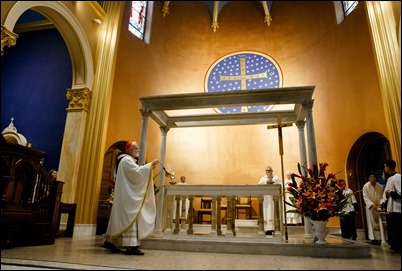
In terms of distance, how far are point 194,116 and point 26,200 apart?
359 centimetres

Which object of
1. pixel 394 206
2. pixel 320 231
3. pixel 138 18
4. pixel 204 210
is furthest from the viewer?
pixel 138 18

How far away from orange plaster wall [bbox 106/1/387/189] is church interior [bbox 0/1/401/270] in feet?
0.15

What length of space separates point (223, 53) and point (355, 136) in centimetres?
603

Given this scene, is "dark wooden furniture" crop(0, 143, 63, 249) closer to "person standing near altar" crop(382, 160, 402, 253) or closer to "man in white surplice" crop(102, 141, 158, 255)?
"man in white surplice" crop(102, 141, 158, 255)

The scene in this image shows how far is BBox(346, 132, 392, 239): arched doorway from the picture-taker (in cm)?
788

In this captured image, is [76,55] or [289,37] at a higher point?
[289,37]

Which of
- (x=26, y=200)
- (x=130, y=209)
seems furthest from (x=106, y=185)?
(x=130, y=209)

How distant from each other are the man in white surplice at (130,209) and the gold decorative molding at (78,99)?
13.3 feet

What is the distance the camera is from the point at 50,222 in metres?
5.25

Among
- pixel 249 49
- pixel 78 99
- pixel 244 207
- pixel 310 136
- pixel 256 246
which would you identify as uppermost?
pixel 249 49

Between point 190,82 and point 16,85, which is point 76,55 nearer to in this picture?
point 16,85

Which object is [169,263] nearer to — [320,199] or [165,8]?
[320,199]

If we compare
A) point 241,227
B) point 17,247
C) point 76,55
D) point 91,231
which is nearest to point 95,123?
point 76,55

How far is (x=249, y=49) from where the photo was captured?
452 inches
